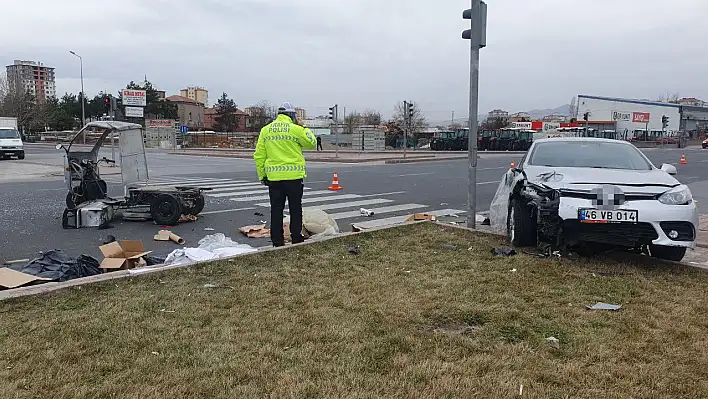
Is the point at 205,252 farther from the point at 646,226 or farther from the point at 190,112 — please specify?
the point at 190,112

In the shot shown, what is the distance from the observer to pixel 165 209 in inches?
358

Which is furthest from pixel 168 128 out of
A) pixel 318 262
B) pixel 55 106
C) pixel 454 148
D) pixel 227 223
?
pixel 318 262

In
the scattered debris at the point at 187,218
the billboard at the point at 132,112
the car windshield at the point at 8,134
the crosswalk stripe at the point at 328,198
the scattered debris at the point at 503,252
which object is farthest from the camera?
the billboard at the point at 132,112

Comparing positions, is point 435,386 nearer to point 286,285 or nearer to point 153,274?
point 286,285

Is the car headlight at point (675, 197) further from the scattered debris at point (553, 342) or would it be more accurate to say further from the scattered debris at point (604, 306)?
the scattered debris at point (553, 342)

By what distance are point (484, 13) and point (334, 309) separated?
4952mm

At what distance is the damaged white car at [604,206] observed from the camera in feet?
17.2

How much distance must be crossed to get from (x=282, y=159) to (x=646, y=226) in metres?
3.95

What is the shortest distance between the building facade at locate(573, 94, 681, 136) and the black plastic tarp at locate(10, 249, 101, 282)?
88.9m

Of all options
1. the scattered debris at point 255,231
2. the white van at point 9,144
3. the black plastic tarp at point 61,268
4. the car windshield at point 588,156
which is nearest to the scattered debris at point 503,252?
the car windshield at point 588,156

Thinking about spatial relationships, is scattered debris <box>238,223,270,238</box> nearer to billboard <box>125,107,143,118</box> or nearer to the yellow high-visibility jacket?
the yellow high-visibility jacket

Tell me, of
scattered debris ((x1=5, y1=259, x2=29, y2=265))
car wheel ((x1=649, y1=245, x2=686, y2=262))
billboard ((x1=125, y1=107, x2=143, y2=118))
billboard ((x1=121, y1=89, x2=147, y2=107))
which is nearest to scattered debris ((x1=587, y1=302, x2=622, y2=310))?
car wheel ((x1=649, y1=245, x2=686, y2=262))

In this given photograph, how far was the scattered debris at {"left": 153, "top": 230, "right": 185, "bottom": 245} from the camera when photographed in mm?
7879

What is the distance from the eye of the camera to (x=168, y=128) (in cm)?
6053
